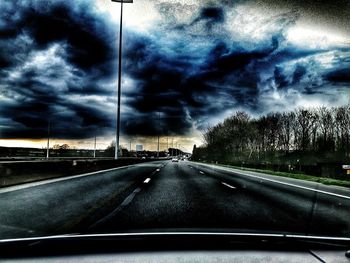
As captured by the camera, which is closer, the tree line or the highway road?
the highway road

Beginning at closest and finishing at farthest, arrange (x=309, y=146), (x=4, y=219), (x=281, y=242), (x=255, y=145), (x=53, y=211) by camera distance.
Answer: (x=281, y=242) < (x=4, y=219) < (x=53, y=211) < (x=309, y=146) < (x=255, y=145)

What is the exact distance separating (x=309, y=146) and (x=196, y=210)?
66095 mm

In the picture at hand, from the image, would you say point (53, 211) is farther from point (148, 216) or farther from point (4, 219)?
point (148, 216)

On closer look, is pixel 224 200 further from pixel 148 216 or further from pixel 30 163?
pixel 30 163

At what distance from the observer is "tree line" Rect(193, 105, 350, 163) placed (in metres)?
64.9

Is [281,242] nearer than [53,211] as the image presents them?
Yes

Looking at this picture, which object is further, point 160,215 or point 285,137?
point 285,137

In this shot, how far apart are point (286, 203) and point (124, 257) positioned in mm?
6586

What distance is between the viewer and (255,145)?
82.7 m

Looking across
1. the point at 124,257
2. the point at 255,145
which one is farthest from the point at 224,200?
the point at 255,145

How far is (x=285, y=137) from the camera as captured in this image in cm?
7356

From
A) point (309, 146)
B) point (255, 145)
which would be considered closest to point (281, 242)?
point (309, 146)

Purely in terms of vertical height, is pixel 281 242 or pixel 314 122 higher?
pixel 314 122

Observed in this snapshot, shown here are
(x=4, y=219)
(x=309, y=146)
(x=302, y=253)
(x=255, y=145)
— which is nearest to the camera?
(x=302, y=253)
